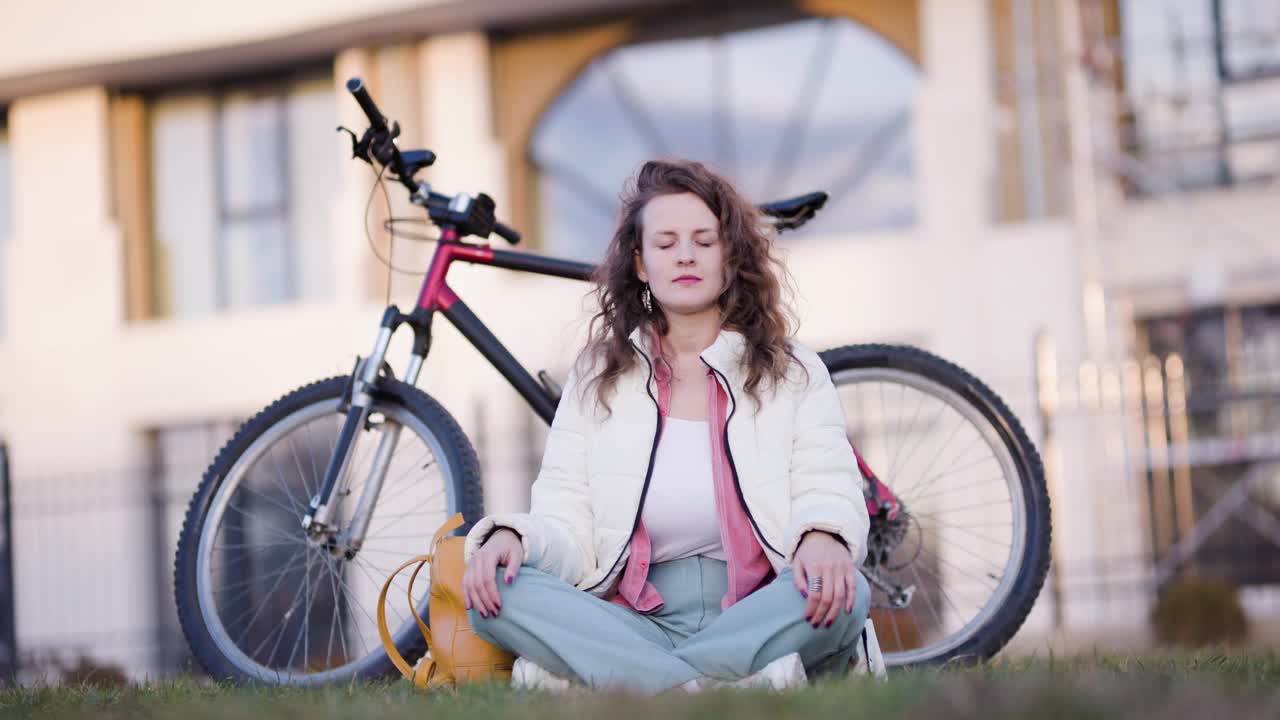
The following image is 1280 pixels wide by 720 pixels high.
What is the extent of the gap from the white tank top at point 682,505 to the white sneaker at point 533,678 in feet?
1.25

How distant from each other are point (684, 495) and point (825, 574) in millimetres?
441

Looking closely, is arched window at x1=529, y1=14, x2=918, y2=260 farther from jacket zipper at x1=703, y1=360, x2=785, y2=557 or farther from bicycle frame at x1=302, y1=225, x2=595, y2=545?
jacket zipper at x1=703, y1=360, x2=785, y2=557

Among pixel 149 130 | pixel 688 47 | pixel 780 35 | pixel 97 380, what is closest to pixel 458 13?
pixel 688 47

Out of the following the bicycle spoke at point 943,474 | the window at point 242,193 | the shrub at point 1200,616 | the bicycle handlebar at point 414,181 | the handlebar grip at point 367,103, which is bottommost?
the shrub at point 1200,616

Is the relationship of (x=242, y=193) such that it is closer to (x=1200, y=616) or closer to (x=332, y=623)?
(x=1200, y=616)

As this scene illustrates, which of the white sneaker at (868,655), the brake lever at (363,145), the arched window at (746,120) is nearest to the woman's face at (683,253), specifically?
the white sneaker at (868,655)

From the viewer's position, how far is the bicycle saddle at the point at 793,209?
3.72 m


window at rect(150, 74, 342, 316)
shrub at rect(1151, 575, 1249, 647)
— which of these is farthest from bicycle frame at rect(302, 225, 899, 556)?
window at rect(150, 74, 342, 316)

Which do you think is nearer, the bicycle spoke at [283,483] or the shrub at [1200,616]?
the bicycle spoke at [283,483]

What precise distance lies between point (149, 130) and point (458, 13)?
12.4 ft

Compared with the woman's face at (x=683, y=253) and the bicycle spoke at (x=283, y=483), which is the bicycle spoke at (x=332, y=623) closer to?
the bicycle spoke at (x=283, y=483)

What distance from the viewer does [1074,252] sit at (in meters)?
10.7

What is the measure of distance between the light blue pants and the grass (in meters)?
0.14

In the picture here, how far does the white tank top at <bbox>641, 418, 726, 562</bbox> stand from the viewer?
2992mm
